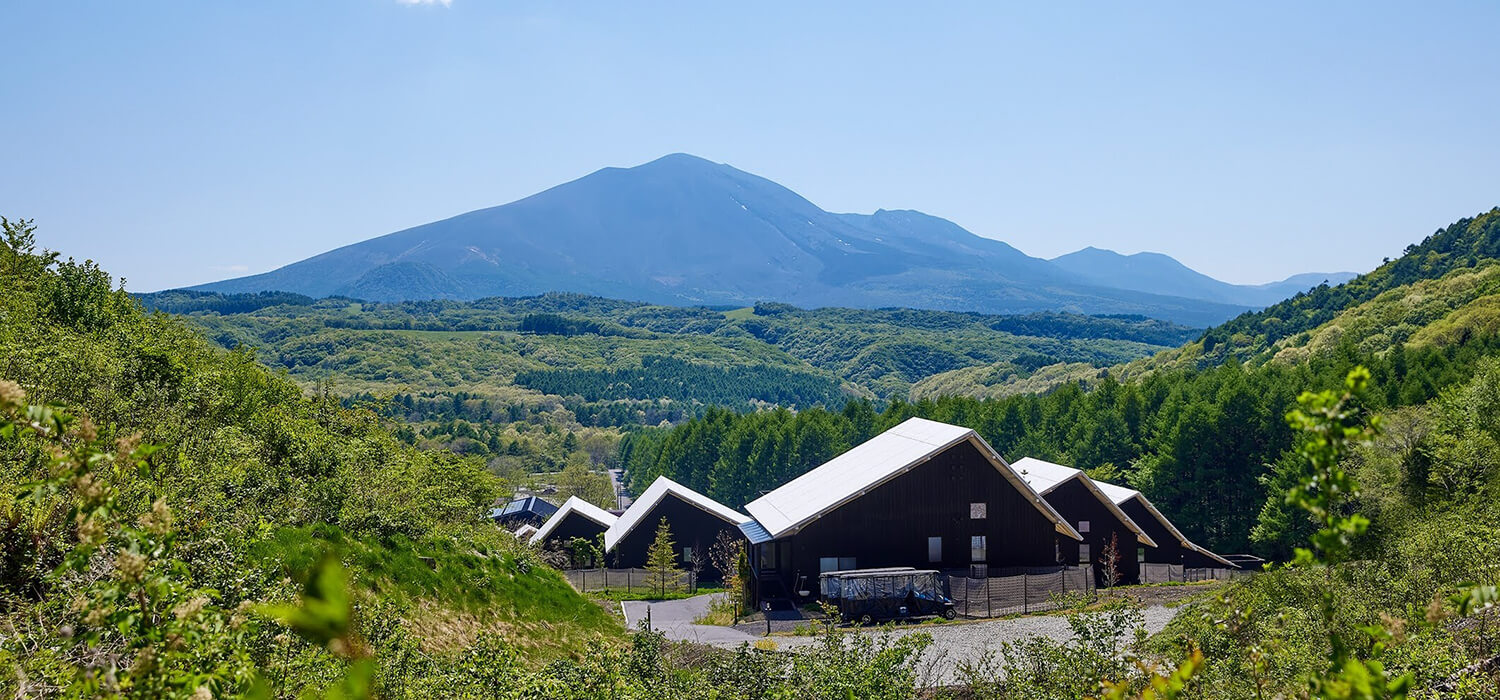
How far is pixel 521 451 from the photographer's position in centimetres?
11488

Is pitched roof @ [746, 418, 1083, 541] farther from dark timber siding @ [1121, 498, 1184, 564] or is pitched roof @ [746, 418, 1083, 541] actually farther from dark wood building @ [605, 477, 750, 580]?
dark wood building @ [605, 477, 750, 580]

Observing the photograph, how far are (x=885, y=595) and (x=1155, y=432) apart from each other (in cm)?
3609

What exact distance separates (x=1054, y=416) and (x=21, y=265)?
59.4 metres

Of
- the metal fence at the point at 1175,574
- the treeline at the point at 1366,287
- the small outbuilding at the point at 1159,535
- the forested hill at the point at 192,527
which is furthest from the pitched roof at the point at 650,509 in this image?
the treeline at the point at 1366,287

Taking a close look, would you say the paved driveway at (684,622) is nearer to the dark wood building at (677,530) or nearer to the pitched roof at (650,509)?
the dark wood building at (677,530)

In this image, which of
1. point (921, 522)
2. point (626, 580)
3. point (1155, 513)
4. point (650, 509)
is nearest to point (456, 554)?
point (921, 522)

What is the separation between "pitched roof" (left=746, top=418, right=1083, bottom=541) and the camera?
1292 inches

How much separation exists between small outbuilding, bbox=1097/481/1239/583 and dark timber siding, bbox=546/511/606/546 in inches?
1021

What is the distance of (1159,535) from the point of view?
143 ft

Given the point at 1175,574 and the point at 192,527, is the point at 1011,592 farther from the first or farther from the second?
the point at 192,527

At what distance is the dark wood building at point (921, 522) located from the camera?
32.7m

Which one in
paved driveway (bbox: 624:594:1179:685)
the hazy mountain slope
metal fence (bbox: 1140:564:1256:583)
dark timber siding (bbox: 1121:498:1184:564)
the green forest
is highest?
the hazy mountain slope

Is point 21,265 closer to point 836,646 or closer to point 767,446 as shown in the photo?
point 836,646

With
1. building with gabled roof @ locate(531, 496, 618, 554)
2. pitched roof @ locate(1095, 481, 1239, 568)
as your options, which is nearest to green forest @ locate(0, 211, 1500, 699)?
pitched roof @ locate(1095, 481, 1239, 568)
